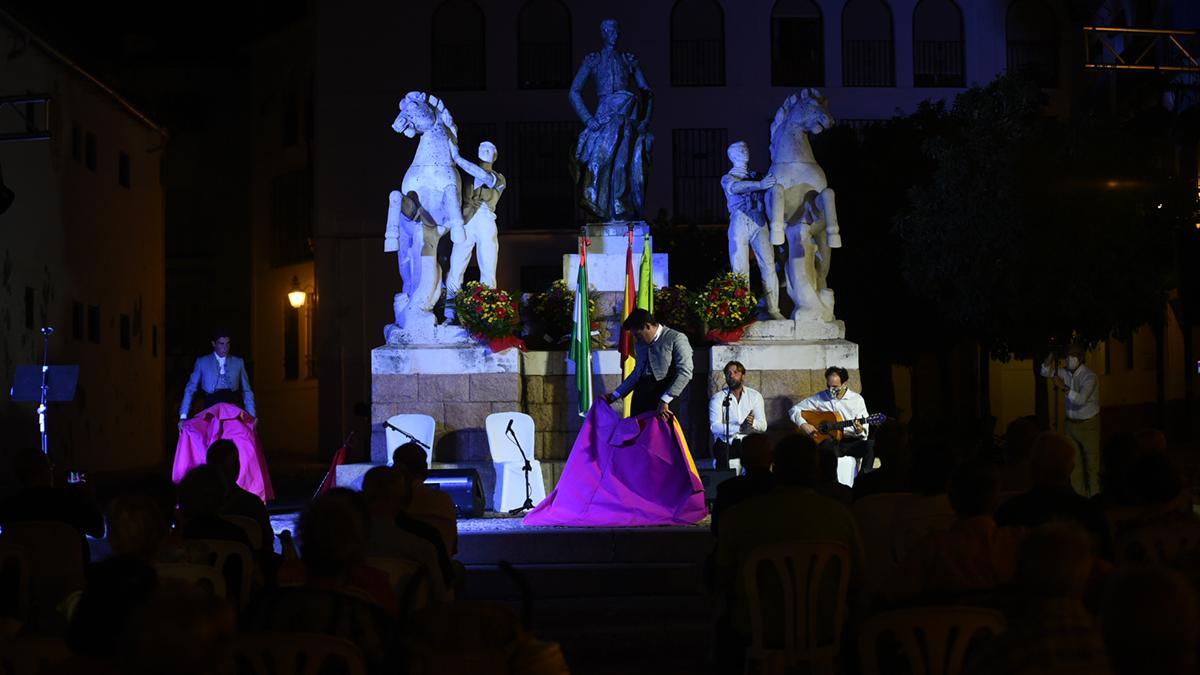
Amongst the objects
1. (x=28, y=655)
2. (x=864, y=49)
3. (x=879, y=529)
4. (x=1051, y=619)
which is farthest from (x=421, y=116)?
(x=864, y=49)

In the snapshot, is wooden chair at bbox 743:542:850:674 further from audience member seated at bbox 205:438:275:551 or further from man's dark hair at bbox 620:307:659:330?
man's dark hair at bbox 620:307:659:330

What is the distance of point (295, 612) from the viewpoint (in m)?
5.04

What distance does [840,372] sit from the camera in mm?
15969

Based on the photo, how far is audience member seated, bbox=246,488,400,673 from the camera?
5.03m

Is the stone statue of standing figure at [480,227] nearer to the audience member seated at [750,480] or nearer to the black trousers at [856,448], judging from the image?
the black trousers at [856,448]

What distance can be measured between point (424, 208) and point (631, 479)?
4.81m

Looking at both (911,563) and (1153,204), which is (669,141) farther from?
(911,563)

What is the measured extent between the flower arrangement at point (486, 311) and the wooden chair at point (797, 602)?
10497mm

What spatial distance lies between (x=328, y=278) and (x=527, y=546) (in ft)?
91.5

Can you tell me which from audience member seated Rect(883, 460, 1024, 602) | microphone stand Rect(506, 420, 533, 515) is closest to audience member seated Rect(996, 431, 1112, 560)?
audience member seated Rect(883, 460, 1024, 602)

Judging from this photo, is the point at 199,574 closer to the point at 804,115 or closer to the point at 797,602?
the point at 797,602

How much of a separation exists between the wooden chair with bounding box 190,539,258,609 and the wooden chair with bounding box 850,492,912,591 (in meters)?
A: 2.65

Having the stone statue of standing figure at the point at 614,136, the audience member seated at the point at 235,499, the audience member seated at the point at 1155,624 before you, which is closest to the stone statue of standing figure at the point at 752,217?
the stone statue of standing figure at the point at 614,136

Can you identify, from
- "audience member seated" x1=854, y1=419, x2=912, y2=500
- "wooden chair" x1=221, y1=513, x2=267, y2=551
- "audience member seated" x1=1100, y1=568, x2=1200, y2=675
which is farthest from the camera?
"audience member seated" x1=854, y1=419, x2=912, y2=500
